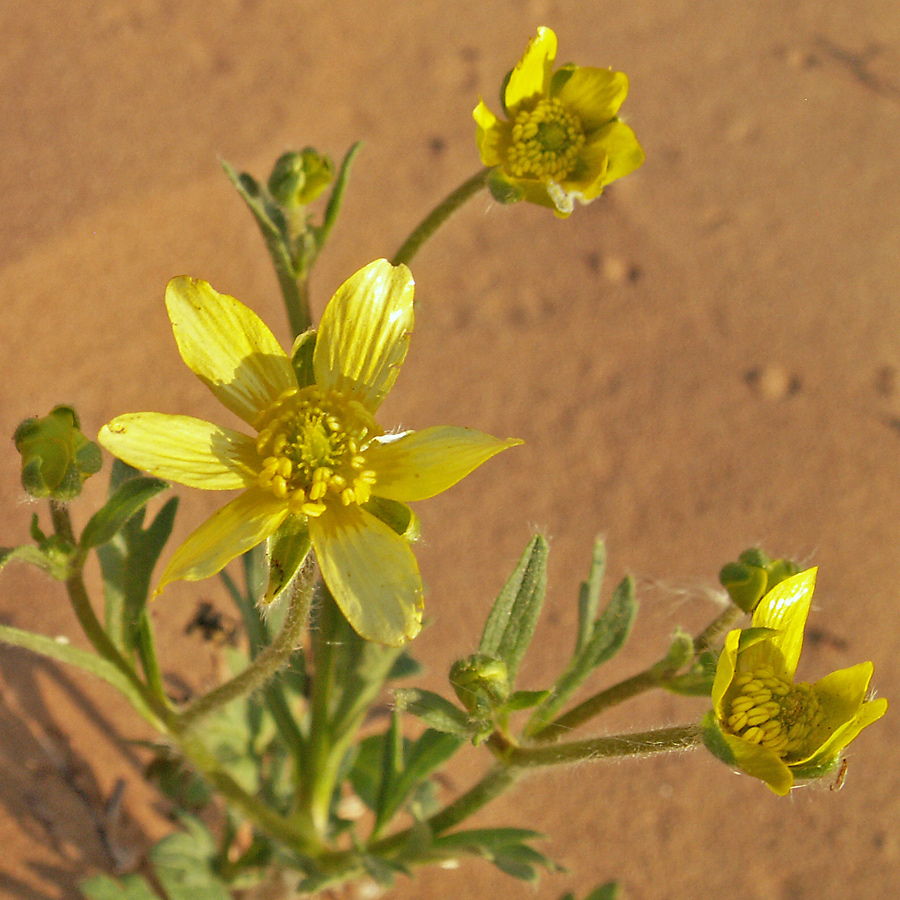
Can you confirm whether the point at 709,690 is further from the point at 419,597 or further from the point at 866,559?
the point at 866,559

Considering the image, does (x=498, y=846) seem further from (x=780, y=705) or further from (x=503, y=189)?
(x=503, y=189)

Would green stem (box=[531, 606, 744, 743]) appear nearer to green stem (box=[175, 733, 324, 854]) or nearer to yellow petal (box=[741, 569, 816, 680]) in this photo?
yellow petal (box=[741, 569, 816, 680])

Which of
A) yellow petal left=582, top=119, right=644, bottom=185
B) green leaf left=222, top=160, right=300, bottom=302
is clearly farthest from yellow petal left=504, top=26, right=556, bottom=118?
green leaf left=222, top=160, right=300, bottom=302

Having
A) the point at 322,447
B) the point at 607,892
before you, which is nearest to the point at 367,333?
the point at 322,447

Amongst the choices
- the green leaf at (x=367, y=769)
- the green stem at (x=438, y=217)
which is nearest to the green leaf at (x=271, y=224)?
the green stem at (x=438, y=217)

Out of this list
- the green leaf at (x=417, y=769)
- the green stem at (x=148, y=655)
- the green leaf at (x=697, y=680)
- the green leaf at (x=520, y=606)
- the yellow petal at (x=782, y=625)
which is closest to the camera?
the yellow petal at (x=782, y=625)

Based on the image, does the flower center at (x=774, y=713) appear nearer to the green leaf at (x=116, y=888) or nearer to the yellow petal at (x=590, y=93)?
the yellow petal at (x=590, y=93)
